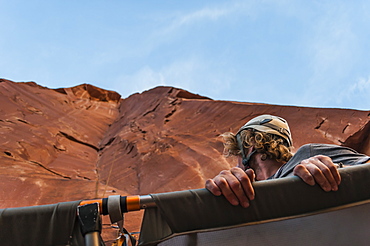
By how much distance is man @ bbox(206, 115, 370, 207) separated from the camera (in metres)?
1.17

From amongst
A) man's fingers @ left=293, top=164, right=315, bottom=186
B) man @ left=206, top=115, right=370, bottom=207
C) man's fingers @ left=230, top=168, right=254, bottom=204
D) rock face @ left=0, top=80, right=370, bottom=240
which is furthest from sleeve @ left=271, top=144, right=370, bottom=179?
rock face @ left=0, top=80, right=370, bottom=240

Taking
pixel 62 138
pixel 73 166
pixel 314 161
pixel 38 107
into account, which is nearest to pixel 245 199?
pixel 314 161

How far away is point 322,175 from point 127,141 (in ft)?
17.6

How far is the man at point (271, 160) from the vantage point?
1.17 m

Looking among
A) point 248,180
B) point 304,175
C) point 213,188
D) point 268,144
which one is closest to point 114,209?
point 213,188

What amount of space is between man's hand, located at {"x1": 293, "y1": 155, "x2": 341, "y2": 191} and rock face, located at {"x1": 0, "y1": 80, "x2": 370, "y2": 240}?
2.49 meters

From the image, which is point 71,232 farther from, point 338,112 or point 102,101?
point 102,101

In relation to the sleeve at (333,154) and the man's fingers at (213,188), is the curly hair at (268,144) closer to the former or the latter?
the sleeve at (333,154)

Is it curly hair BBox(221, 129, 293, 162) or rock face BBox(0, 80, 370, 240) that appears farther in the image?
rock face BBox(0, 80, 370, 240)

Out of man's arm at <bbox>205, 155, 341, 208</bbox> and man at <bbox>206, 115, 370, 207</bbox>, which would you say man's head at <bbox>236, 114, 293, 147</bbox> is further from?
man's arm at <bbox>205, 155, 341, 208</bbox>

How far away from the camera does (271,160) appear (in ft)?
7.30

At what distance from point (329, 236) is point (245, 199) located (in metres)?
0.30

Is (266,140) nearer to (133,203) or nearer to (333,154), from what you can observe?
(333,154)

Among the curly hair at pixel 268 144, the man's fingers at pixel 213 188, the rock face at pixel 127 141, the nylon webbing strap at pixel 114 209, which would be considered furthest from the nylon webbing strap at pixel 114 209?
the rock face at pixel 127 141
